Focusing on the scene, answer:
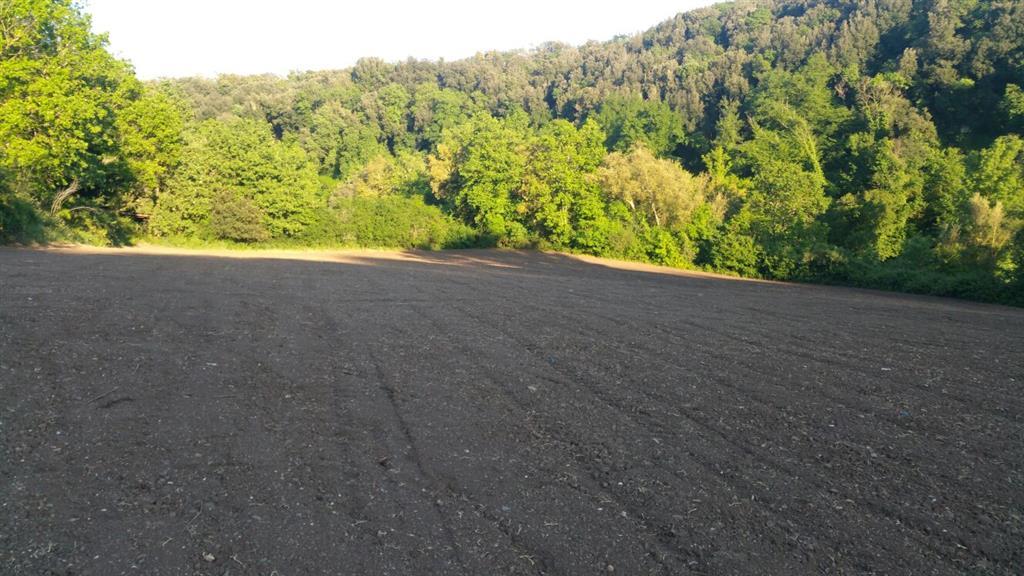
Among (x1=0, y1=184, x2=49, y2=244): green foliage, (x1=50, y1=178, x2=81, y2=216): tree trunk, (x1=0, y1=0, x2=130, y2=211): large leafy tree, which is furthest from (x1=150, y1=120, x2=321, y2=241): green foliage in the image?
(x1=0, y1=184, x2=49, y2=244): green foliage

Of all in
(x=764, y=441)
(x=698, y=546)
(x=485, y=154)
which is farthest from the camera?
(x=485, y=154)

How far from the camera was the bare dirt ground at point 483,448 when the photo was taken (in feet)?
12.6

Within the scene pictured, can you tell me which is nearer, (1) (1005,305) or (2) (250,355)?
(2) (250,355)

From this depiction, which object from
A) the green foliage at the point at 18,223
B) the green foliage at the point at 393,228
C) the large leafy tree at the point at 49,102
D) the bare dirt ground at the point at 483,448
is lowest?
the green foliage at the point at 393,228

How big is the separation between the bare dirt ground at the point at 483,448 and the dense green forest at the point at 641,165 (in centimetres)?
1942

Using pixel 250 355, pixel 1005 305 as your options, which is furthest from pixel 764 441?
pixel 1005 305

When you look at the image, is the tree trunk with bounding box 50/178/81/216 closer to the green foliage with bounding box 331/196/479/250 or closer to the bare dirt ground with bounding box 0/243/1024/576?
the green foliage with bounding box 331/196/479/250

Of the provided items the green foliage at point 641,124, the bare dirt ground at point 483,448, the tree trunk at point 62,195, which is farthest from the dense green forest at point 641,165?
the bare dirt ground at point 483,448

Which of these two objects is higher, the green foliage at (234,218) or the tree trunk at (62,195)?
the tree trunk at (62,195)

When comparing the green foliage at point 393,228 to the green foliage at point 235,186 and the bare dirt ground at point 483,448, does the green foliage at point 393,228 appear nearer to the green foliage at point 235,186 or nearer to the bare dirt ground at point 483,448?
the green foliage at point 235,186

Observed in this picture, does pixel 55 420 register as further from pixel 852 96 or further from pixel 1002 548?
pixel 852 96

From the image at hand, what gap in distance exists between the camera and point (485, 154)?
48406 millimetres

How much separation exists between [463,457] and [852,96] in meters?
79.7

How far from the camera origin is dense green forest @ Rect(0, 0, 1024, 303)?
28.8 m
